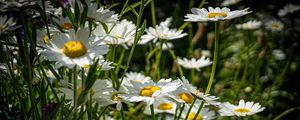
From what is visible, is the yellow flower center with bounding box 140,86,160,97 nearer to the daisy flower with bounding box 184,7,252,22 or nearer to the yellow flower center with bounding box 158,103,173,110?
the daisy flower with bounding box 184,7,252,22

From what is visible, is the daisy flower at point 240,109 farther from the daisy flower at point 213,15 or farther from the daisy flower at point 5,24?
the daisy flower at point 5,24

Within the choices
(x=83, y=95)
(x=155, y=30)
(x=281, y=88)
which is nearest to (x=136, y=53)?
(x=281, y=88)

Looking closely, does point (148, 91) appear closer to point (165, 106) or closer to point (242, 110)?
point (242, 110)

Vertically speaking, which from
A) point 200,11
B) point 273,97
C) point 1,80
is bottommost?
point 273,97

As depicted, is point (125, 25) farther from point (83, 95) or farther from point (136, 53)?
point (136, 53)

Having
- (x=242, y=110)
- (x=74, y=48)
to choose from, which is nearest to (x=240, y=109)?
(x=242, y=110)

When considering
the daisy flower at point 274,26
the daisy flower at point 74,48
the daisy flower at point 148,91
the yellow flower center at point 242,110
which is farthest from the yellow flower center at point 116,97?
the daisy flower at point 274,26
